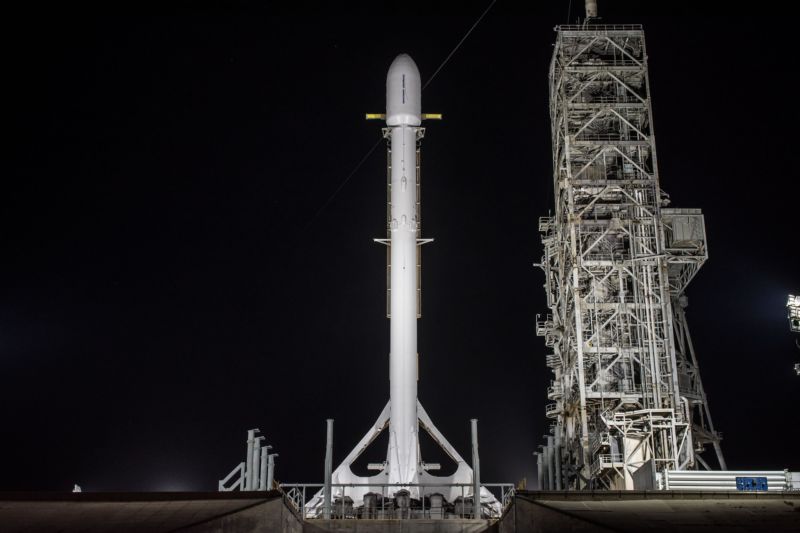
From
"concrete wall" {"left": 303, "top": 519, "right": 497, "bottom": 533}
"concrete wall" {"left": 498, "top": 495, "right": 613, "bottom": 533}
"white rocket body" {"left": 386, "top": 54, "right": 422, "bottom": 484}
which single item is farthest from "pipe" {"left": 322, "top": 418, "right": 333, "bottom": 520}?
"concrete wall" {"left": 498, "top": 495, "right": 613, "bottom": 533}

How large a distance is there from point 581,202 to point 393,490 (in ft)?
60.1

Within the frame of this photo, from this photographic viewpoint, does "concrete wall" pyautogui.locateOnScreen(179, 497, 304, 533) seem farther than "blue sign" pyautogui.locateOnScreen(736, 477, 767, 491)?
No

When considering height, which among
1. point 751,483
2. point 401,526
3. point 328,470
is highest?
point 328,470

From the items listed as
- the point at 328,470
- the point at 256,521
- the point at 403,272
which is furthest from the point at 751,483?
the point at 256,521

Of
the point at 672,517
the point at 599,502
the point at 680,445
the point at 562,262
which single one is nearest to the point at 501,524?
the point at 599,502

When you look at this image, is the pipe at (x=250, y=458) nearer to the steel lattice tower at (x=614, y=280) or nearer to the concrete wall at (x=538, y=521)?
Result: the concrete wall at (x=538, y=521)

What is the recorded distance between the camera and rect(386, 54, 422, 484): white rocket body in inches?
1571

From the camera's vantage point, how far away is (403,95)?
44.3 metres

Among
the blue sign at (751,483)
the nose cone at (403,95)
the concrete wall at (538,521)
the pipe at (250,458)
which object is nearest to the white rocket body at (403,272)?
the nose cone at (403,95)

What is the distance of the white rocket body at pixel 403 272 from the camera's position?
3991 centimetres

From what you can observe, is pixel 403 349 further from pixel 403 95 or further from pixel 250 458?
pixel 403 95

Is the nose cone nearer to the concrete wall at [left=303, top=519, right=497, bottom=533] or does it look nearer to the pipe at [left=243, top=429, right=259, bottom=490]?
the pipe at [left=243, top=429, right=259, bottom=490]

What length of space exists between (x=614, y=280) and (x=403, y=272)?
11875 mm

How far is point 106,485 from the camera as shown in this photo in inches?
2188
